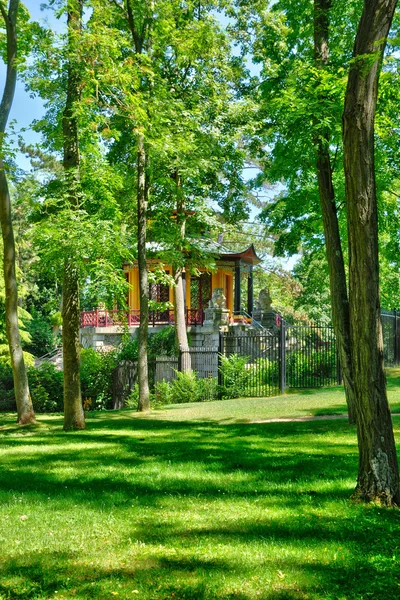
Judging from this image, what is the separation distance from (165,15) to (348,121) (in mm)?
12072

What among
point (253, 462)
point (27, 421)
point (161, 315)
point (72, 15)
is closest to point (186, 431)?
point (253, 462)

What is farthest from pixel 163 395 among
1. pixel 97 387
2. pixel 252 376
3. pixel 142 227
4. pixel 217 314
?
pixel 217 314

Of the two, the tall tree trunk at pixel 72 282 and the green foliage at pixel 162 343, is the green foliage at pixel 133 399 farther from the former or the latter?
the tall tree trunk at pixel 72 282

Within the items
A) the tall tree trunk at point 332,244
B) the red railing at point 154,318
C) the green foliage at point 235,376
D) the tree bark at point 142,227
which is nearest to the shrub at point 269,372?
the green foliage at point 235,376

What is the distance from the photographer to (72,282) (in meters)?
12.6

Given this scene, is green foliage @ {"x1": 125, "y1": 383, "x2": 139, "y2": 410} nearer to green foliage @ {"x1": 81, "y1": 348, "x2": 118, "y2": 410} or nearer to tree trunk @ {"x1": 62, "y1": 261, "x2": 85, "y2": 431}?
green foliage @ {"x1": 81, "y1": 348, "x2": 118, "y2": 410}

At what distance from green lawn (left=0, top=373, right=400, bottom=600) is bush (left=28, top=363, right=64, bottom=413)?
12569 millimetres

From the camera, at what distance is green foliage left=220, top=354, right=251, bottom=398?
20016 millimetres

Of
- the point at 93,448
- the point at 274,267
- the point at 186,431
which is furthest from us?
the point at 274,267

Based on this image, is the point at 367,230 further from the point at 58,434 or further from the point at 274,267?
the point at 274,267

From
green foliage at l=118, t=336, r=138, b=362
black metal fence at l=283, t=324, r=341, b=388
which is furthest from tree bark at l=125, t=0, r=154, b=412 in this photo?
green foliage at l=118, t=336, r=138, b=362

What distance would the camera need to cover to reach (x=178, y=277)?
23.0m

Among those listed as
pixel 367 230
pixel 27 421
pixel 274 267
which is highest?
pixel 274 267

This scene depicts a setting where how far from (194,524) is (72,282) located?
806cm
